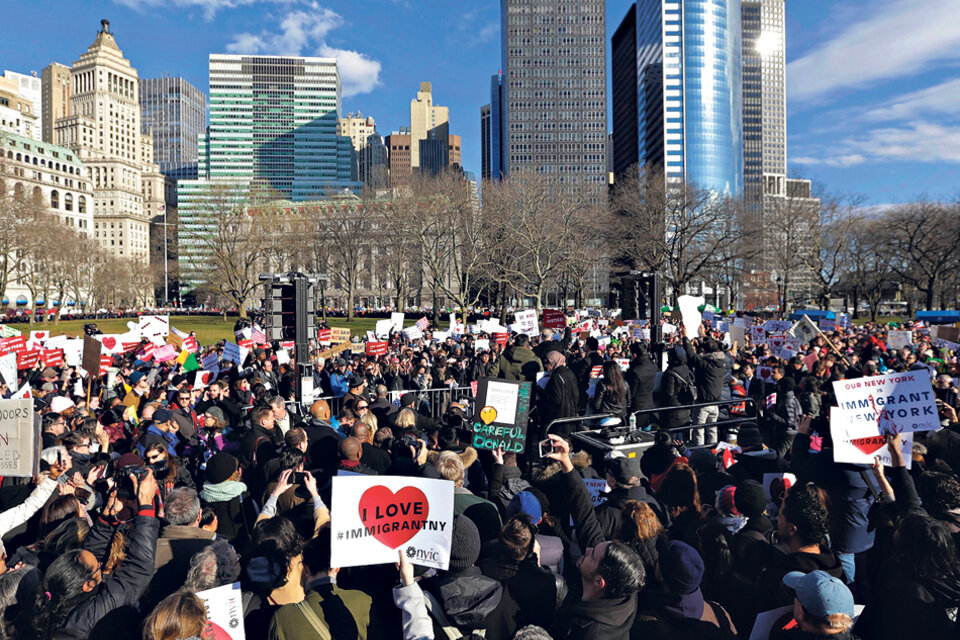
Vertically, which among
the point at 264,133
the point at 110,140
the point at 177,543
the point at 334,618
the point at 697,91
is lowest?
the point at 334,618

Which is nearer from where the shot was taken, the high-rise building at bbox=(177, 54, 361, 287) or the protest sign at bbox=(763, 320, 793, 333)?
the protest sign at bbox=(763, 320, 793, 333)

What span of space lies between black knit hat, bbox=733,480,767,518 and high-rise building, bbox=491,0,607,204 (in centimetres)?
15963

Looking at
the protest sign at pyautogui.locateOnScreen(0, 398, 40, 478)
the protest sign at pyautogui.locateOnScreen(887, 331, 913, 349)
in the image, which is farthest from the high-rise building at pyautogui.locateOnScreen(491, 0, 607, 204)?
the protest sign at pyautogui.locateOnScreen(0, 398, 40, 478)

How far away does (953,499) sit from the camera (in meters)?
3.90

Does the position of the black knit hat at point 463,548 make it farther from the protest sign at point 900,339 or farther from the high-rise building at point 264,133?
the high-rise building at point 264,133

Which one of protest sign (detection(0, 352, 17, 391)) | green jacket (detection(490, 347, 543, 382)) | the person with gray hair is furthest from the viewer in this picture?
protest sign (detection(0, 352, 17, 391))

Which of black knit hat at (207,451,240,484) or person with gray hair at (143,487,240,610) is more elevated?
black knit hat at (207,451,240,484)

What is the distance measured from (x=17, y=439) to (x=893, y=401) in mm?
7132

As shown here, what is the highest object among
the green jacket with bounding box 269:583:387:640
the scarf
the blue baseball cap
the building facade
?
the building facade

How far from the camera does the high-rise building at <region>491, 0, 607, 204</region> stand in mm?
159750

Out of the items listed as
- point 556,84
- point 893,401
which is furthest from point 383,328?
point 556,84

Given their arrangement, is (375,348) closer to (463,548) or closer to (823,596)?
(463,548)

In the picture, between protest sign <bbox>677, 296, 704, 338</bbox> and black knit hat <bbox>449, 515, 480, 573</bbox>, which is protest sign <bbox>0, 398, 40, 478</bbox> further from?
protest sign <bbox>677, 296, 704, 338</bbox>

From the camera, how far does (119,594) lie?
347 cm
